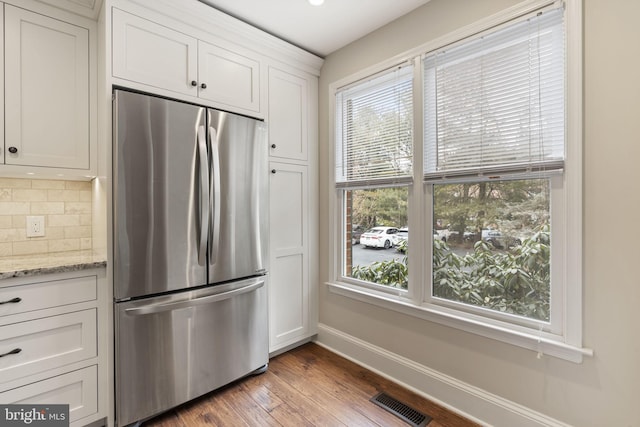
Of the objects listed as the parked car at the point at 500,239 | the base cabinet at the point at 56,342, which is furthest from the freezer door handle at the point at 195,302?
the parked car at the point at 500,239

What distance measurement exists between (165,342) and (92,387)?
419mm

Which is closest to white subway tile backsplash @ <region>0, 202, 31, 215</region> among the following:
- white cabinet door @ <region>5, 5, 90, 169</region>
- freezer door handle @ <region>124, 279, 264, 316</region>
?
white cabinet door @ <region>5, 5, 90, 169</region>

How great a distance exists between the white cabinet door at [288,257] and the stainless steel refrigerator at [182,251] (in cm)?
22

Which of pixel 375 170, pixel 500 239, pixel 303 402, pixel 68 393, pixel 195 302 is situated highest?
pixel 375 170

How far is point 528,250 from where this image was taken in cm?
163

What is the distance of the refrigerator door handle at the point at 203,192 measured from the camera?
6.22 feet

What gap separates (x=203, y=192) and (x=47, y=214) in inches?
45.4

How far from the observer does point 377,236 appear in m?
2.41

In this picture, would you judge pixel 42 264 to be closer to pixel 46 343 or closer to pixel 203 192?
pixel 46 343

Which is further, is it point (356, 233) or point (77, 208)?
point (356, 233)

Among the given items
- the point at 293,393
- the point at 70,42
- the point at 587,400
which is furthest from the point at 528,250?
the point at 70,42

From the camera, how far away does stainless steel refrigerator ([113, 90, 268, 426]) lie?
65.2 inches

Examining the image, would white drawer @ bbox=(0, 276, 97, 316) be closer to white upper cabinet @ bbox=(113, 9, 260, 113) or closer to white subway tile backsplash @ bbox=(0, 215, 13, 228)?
white subway tile backsplash @ bbox=(0, 215, 13, 228)

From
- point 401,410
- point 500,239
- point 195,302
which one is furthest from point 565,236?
point 195,302
